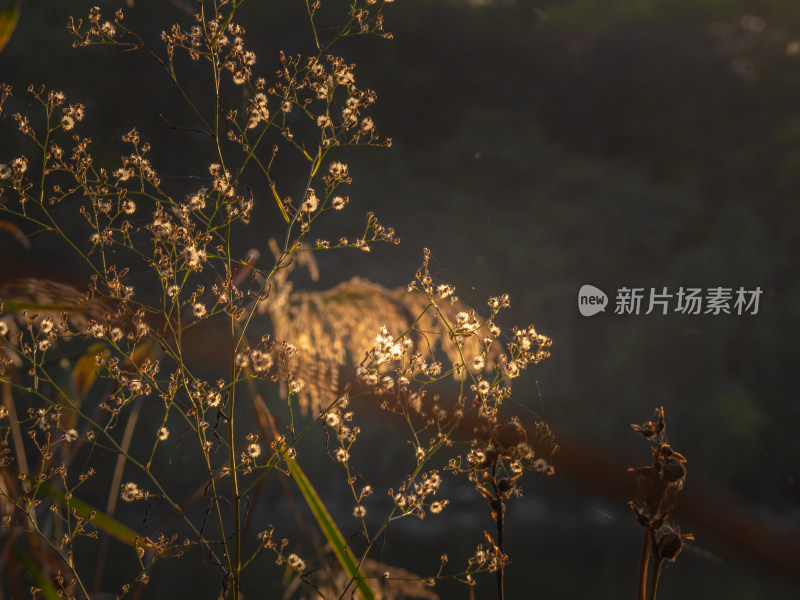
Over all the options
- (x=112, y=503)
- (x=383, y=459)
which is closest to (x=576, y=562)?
(x=383, y=459)

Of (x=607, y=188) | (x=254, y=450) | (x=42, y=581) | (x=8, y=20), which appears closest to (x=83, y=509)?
Result: (x=42, y=581)

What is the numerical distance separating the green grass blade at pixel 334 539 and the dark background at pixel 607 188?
3.62 m

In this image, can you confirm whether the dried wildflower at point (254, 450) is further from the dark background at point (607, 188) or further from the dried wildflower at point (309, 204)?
the dark background at point (607, 188)

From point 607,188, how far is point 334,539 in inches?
191

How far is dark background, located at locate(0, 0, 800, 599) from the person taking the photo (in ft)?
14.3

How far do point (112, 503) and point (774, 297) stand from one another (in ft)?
15.7

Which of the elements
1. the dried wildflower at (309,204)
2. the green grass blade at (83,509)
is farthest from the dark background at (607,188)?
the dried wildflower at (309,204)

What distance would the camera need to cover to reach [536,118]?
4820mm

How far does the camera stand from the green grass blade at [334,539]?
359mm

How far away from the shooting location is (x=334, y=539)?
14.9 inches

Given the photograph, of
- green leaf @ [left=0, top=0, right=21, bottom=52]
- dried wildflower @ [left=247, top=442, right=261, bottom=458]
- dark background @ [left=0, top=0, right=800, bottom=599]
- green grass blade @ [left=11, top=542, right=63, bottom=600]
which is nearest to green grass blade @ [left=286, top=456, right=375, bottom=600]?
dried wildflower @ [left=247, top=442, right=261, bottom=458]

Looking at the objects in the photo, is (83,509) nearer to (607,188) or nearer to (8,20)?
(8,20)

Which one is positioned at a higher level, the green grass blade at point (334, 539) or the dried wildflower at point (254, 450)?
the dried wildflower at point (254, 450)

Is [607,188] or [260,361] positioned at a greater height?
[607,188]
